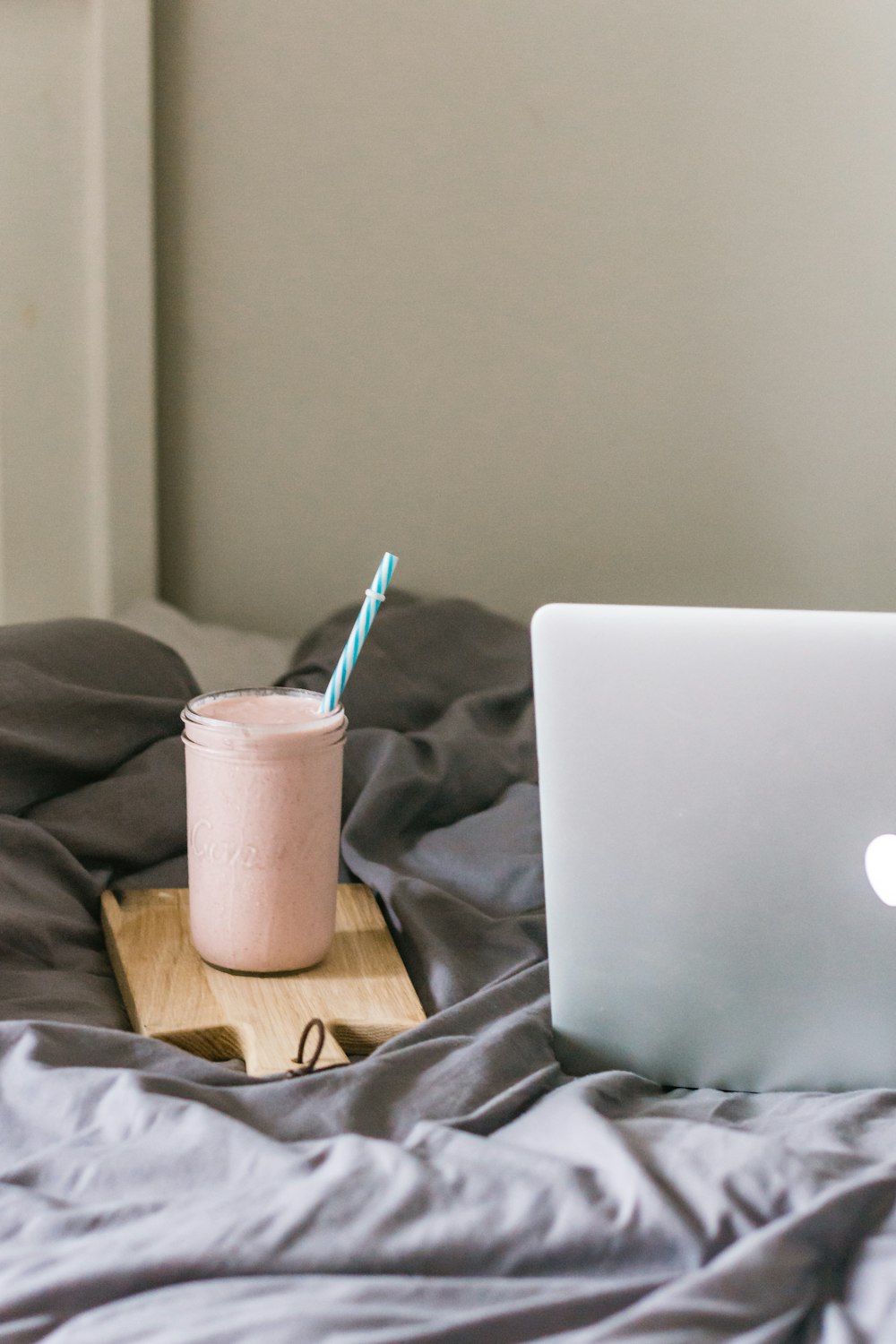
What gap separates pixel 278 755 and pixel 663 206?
1.39m

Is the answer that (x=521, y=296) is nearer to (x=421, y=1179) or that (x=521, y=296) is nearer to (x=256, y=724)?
(x=256, y=724)

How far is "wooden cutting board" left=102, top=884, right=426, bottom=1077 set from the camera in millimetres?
804

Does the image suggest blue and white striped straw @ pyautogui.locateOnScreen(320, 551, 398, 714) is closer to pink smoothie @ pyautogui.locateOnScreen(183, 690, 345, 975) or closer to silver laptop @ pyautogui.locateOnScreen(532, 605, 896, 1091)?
pink smoothie @ pyautogui.locateOnScreen(183, 690, 345, 975)

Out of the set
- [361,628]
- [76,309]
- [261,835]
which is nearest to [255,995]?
[261,835]

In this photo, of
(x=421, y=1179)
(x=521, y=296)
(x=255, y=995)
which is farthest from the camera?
(x=521, y=296)

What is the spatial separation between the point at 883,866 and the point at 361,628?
13.9 inches

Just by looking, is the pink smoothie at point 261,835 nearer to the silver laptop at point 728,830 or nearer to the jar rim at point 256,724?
the jar rim at point 256,724

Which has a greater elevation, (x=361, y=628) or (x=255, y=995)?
(x=361, y=628)

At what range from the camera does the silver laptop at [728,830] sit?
28.1 inches

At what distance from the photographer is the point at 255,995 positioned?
857 mm

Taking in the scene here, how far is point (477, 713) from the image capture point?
1.40 metres

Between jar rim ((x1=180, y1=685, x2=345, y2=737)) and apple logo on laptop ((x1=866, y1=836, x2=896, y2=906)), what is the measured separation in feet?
1.19

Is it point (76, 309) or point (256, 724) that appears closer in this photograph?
point (256, 724)

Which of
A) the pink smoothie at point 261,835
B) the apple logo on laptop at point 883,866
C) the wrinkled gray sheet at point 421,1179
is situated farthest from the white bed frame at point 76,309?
the apple logo on laptop at point 883,866
